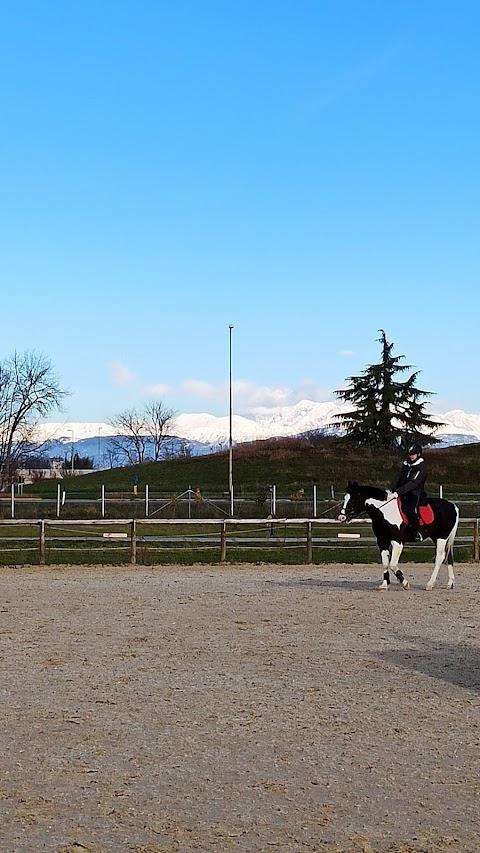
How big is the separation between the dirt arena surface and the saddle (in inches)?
83.8

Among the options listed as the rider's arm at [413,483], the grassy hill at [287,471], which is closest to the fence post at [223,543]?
the rider's arm at [413,483]

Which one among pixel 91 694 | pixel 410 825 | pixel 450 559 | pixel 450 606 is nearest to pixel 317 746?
pixel 410 825

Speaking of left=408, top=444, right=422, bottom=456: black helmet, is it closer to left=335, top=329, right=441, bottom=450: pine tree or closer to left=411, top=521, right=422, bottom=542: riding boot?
left=411, top=521, right=422, bottom=542: riding boot

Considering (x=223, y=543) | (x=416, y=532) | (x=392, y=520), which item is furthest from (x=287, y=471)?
(x=392, y=520)

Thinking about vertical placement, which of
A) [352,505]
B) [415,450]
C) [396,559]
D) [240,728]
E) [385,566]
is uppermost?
[415,450]

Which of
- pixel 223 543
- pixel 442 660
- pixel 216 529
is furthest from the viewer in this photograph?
pixel 216 529

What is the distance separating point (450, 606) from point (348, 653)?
189 inches

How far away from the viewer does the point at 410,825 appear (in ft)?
18.4

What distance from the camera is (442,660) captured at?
432 inches

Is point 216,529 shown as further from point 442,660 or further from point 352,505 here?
point 442,660

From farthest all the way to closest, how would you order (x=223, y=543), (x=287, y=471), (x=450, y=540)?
(x=287, y=471)
(x=223, y=543)
(x=450, y=540)

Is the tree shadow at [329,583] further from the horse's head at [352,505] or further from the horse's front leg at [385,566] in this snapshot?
the horse's head at [352,505]

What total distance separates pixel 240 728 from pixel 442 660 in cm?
382

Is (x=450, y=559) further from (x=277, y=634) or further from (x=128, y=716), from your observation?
(x=128, y=716)
